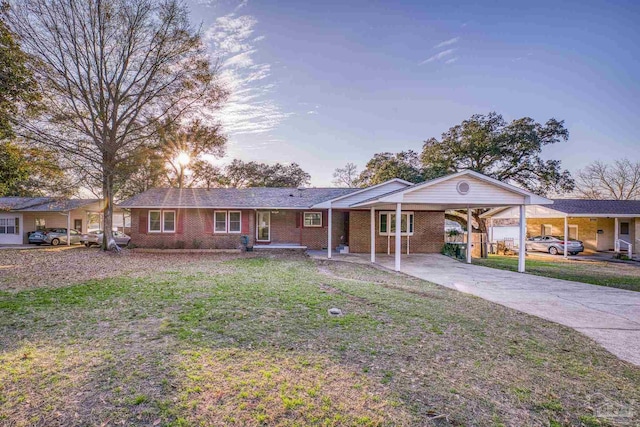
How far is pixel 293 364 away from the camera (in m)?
3.58

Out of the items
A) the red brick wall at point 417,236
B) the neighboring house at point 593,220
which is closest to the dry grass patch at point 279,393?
the red brick wall at point 417,236

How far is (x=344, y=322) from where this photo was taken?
203 inches

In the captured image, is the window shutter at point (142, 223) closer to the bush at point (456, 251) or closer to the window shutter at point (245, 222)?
the window shutter at point (245, 222)

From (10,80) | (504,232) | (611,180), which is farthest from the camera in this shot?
(611,180)

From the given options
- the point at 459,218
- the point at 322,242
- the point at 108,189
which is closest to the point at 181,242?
the point at 108,189

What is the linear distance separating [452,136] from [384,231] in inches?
527

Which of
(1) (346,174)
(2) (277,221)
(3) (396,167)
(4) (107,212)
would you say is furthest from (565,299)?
(1) (346,174)

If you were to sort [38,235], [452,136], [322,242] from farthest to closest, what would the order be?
1. [452,136]
2. [38,235]
3. [322,242]

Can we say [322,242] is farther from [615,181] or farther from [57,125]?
[615,181]

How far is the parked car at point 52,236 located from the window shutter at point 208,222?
42.7 feet

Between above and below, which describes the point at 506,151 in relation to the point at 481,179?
above

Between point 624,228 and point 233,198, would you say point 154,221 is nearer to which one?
point 233,198

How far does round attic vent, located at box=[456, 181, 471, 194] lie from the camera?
1125 centimetres

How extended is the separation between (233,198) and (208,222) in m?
2.17
